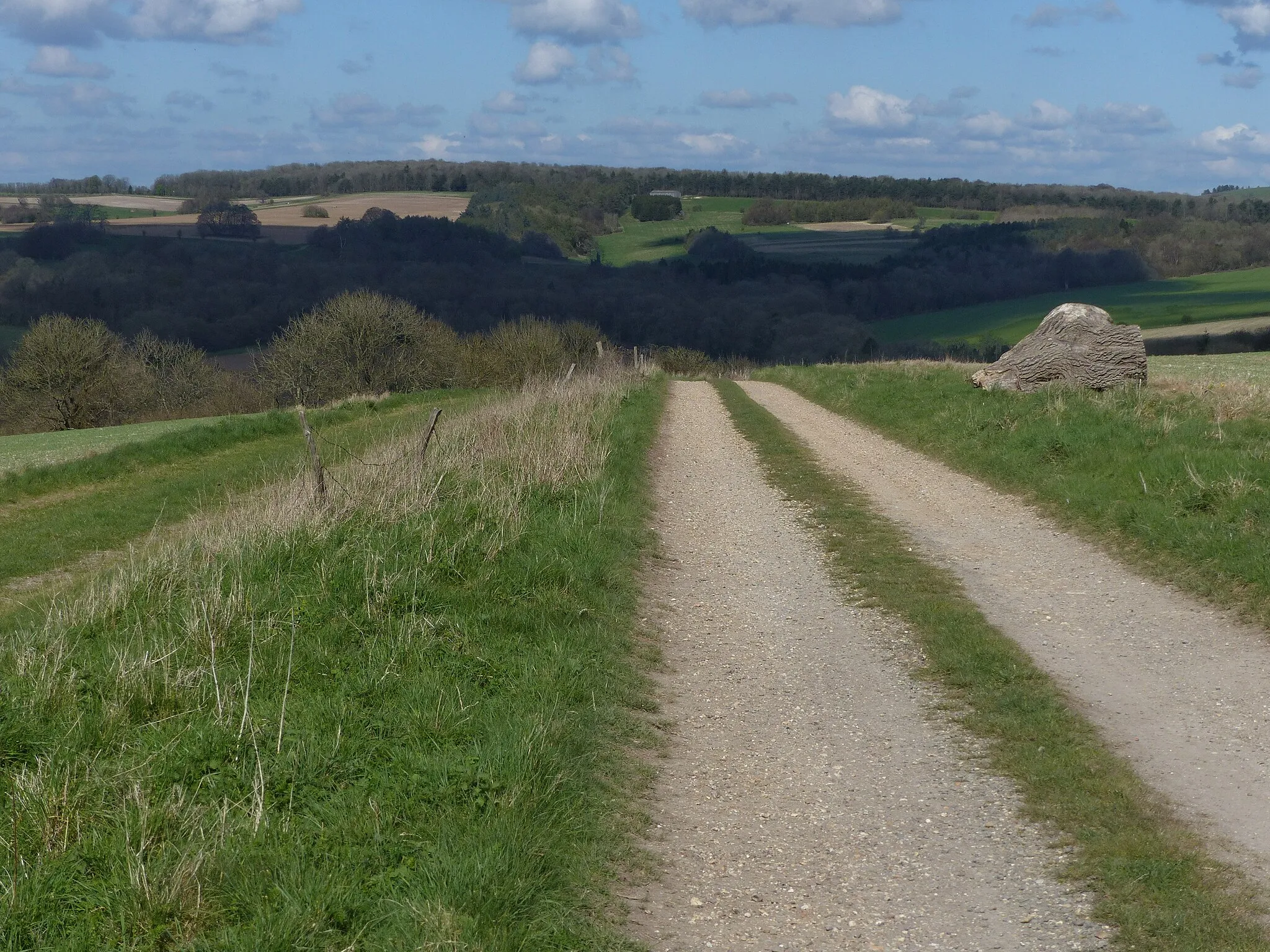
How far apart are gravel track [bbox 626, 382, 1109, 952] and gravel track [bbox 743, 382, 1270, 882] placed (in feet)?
3.00

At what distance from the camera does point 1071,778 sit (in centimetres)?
562

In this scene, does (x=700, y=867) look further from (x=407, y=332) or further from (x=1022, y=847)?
(x=407, y=332)

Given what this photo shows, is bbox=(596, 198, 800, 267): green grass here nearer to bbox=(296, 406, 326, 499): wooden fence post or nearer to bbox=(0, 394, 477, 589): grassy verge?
bbox=(0, 394, 477, 589): grassy verge

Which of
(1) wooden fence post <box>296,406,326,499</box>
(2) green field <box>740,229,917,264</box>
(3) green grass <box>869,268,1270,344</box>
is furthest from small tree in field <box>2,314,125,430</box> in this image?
(2) green field <box>740,229,917,264</box>

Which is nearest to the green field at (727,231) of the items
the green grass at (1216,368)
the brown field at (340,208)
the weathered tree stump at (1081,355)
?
the brown field at (340,208)

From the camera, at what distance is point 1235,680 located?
7.04 meters

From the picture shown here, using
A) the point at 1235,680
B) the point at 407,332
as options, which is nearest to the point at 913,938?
the point at 1235,680

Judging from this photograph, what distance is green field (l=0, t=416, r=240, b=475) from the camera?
25688mm

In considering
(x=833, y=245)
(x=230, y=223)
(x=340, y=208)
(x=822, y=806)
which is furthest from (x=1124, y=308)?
(x=230, y=223)

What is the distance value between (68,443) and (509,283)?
289ft

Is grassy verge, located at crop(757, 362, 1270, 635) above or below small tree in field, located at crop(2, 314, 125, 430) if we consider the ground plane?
above

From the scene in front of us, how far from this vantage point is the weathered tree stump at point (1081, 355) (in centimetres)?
1967

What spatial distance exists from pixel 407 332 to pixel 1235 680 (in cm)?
5740

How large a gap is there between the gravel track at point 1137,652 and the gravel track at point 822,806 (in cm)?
92
